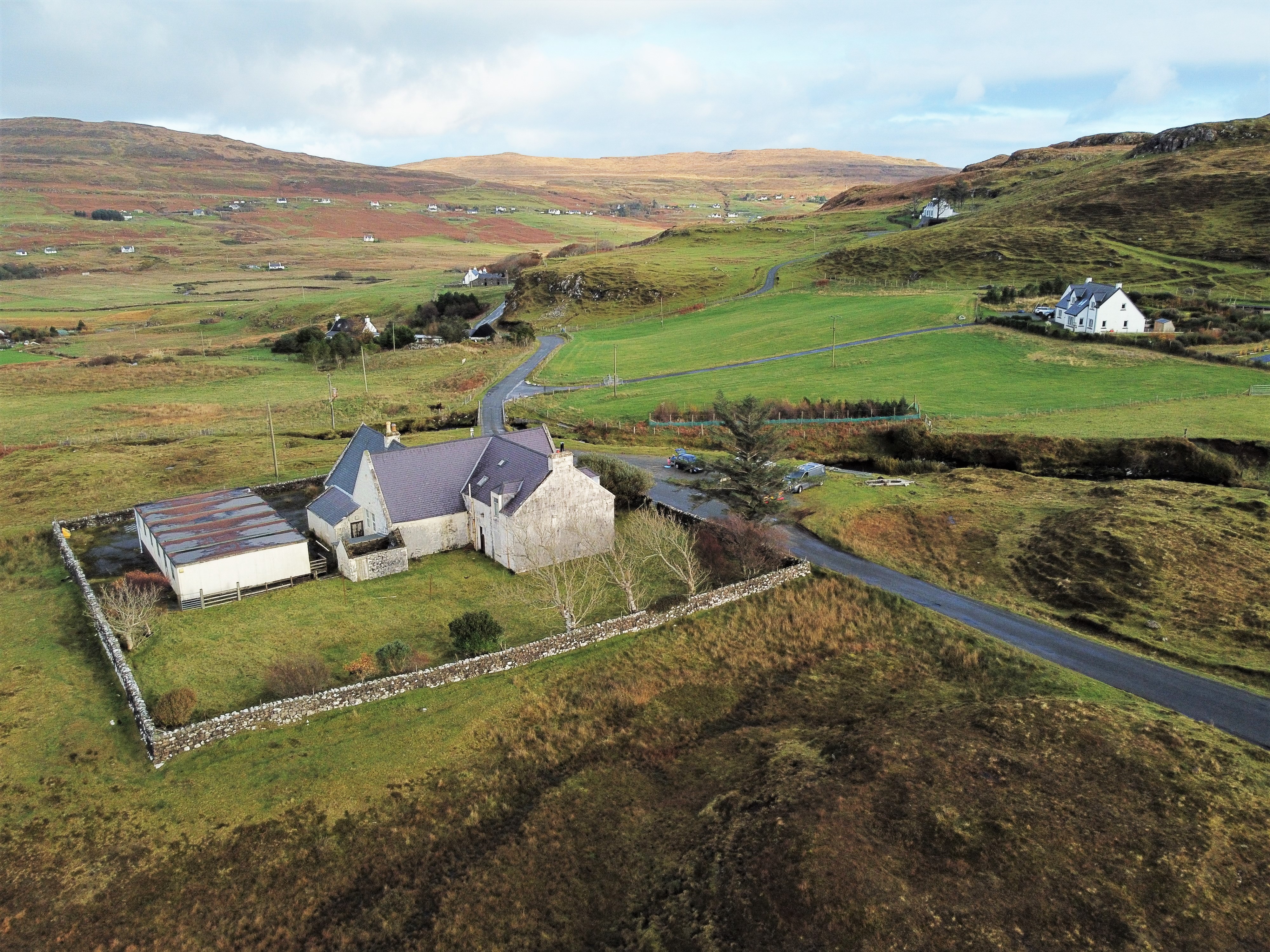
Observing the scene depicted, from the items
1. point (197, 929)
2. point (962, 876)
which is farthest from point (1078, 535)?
point (197, 929)

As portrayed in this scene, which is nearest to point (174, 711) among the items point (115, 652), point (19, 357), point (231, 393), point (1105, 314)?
point (115, 652)

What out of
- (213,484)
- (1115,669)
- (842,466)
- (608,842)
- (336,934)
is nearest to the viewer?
(336,934)

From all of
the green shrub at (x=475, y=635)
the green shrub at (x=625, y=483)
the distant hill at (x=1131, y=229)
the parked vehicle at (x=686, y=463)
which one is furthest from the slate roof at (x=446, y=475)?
the distant hill at (x=1131, y=229)

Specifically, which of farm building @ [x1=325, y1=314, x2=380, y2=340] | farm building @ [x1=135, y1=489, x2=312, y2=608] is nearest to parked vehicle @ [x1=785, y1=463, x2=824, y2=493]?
farm building @ [x1=135, y1=489, x2=312, y2=608]

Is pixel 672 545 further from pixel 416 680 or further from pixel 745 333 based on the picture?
pixel 745 333

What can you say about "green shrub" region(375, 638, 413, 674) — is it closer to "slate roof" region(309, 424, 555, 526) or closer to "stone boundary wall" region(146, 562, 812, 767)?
"stone boundary wall" region(146, 562, 812, 767)

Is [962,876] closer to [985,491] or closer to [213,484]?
[985,491]

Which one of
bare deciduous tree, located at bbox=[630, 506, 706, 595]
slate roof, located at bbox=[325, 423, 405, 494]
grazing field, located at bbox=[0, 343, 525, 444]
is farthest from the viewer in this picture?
grazing field, located at bbox=[0, 343, 525, 444]
